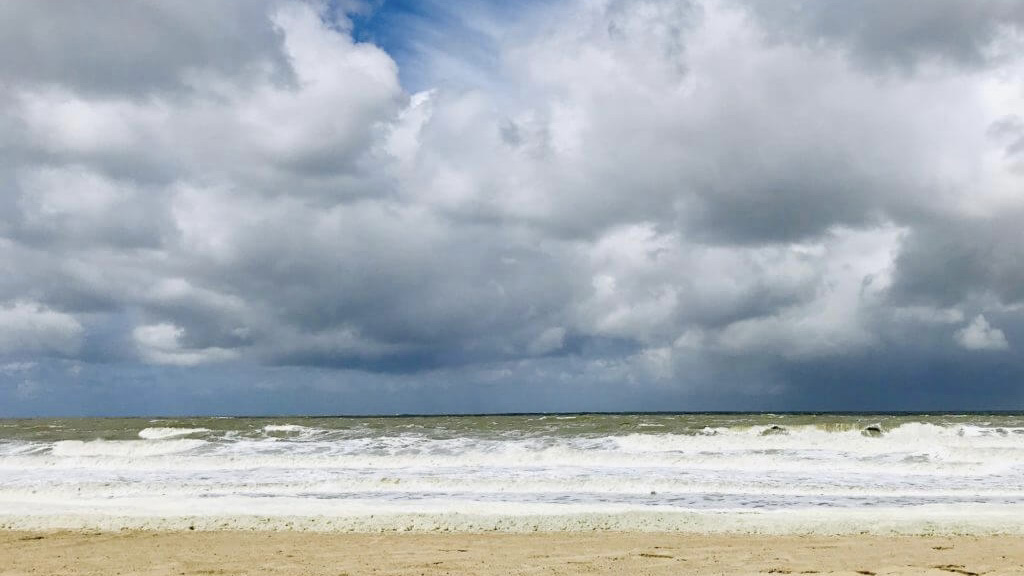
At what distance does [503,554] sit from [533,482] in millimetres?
10588

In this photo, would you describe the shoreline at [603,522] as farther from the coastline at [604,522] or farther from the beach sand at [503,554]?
the beach sand at [503,554]

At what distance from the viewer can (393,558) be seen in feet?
37.0

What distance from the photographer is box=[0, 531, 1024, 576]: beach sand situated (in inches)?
407

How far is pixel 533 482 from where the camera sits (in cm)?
2194

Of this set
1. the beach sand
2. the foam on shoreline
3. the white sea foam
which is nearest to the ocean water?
the foam on shoreline

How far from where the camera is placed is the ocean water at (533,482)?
1567 centimetres

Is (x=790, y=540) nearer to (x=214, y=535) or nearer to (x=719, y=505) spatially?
(x=719, y=505)

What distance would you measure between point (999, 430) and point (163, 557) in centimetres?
4790

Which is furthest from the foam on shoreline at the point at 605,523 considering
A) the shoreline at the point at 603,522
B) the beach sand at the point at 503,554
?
the beach sand at the point at 503,554

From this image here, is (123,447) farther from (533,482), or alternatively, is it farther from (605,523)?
(605,523)

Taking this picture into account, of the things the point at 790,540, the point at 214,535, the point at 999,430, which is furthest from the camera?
the point at 999,430

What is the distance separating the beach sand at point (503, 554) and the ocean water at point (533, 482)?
1330mm

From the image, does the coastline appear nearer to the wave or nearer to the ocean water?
the ocean water

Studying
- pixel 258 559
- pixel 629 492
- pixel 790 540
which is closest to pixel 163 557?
pixel 258 559
